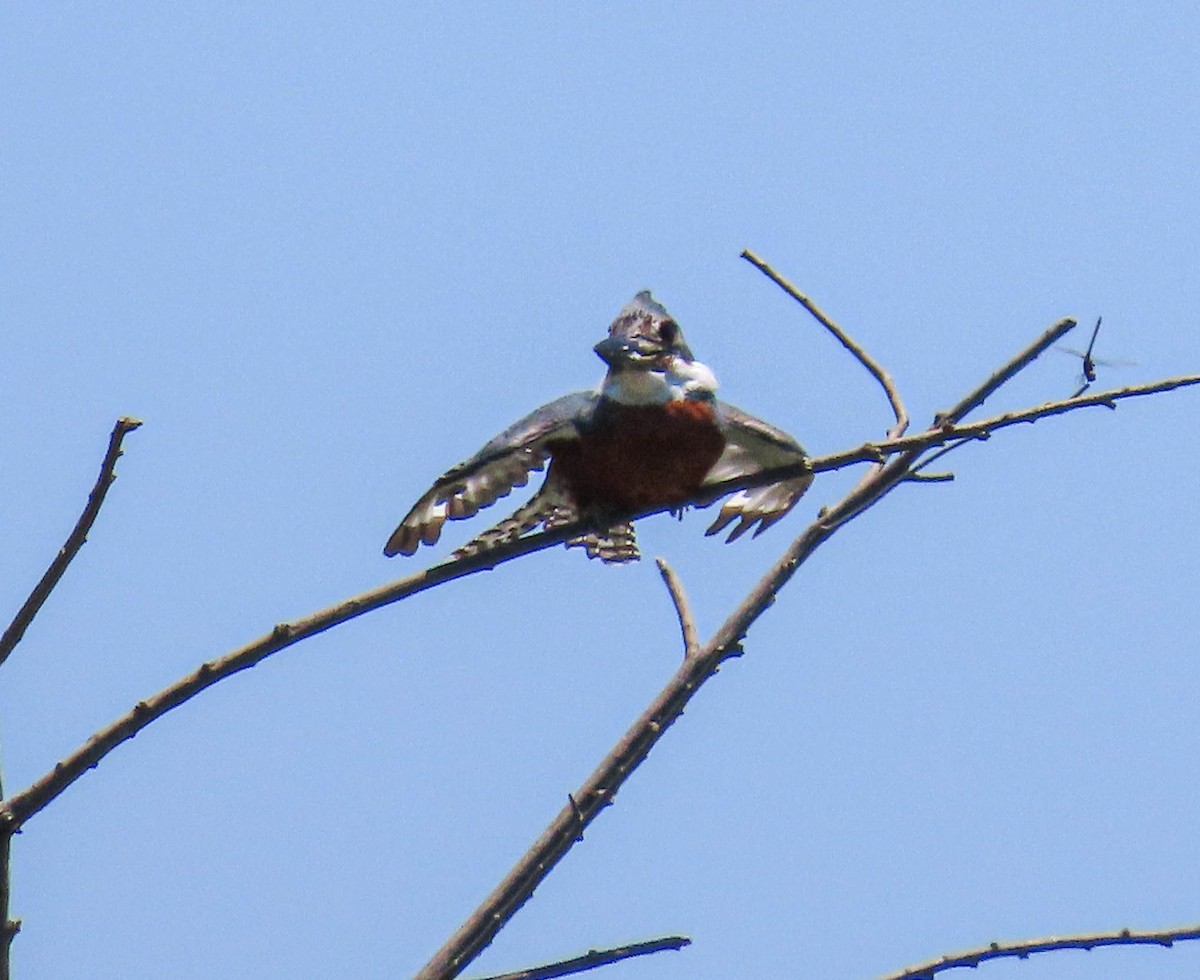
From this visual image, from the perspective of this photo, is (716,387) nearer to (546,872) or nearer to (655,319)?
(655,319)

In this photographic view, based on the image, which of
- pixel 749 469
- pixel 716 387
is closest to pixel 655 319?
pixel 716 387

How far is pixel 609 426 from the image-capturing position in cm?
657

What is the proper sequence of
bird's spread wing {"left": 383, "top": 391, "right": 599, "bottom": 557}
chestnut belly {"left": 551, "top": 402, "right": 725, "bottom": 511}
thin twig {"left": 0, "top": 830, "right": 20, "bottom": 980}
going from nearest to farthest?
1. thin twig {"left": 0, "top": 830, "right": 20, "bottom": 980}
2. bird's spread wing {"left": 383, "top": 391, "right": 599, "bottom": 557}
3. chestnut belly {"left": 551, "top": 402, "right": 725, "bottom": 511}

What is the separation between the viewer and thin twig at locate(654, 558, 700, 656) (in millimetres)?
4414

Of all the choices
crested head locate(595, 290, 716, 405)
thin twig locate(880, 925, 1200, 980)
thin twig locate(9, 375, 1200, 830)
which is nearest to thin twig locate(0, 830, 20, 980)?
thin twig locate(9, 375, 1200, 830)

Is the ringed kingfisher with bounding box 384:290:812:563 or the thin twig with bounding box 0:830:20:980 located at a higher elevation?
the ringed kingfisher with bounding box 384:290:812:563

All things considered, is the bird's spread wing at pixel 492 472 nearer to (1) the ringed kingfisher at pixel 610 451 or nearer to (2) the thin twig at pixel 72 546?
(1) the ringed kingfisher at pixel 610 451

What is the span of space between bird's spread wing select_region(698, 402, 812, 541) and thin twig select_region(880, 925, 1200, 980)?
3.34m

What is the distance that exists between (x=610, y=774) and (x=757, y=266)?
6.06 feet

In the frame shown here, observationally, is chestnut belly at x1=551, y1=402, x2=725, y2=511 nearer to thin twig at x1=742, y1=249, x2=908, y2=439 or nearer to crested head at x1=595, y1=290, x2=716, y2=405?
crested head at x1=595, y1=290, x2=716, y2=405

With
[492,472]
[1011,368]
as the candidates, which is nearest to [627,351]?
[492,472]

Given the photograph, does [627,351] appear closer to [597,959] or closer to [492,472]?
[492,472]

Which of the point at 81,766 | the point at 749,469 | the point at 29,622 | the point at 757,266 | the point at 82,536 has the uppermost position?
the point at 749,469

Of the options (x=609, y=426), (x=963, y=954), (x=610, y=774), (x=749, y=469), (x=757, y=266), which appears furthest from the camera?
(x=749, y=469)
